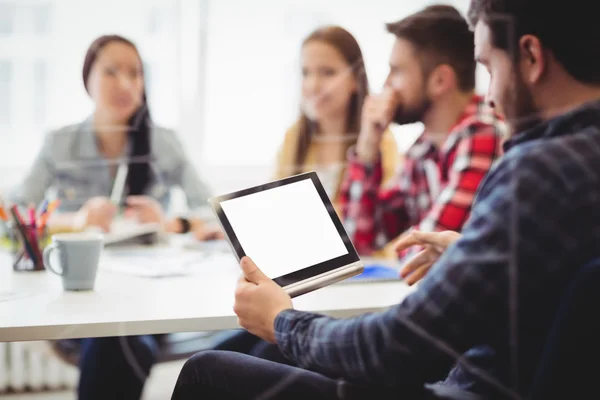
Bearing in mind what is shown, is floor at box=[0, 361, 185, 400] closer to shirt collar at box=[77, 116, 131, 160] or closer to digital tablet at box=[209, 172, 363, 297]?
shirt collar at box=[77, 116, 131, 160]

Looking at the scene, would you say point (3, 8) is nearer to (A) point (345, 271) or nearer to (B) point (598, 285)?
(A) point (345, 271)

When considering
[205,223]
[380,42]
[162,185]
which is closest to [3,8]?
[162,185]

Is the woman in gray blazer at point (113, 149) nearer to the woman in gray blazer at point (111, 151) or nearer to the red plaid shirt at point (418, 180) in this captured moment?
the woman in gray blazer at point (111, 151)

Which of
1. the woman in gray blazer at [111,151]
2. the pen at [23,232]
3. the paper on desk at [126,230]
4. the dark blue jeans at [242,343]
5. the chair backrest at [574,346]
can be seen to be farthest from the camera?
the woman in gray blazer at [111,151]

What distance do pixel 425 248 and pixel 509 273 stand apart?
389 millimetres

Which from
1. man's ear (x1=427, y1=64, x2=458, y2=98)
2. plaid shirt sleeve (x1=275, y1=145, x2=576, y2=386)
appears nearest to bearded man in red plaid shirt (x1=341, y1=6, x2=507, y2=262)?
man's ear (x1=427, y1=64, x2=458, y2=98)

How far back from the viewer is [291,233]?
3.00 feet

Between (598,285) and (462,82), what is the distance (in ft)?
4.48

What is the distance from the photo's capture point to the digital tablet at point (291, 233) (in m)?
0.87

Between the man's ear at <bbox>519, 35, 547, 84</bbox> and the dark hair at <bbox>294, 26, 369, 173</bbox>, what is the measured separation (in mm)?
1351

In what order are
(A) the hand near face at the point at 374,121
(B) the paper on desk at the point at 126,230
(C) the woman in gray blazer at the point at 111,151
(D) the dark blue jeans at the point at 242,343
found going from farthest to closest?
(C) the woman in gray blazer at the point at 111,151 < (A) the hand near face at the point at 374,121 < (B) the paper on desk at the point at 126,230 < (D) the dark blue jeans at the point at 242,343

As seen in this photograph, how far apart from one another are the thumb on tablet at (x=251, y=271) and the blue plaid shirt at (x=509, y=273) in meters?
0.18

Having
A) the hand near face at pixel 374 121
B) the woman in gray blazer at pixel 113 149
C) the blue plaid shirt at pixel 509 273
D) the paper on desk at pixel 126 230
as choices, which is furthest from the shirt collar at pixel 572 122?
the woman in gray blazer at pixel 113 149

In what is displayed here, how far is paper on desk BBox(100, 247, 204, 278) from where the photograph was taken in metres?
1.19
